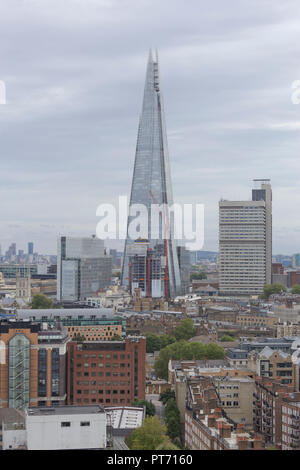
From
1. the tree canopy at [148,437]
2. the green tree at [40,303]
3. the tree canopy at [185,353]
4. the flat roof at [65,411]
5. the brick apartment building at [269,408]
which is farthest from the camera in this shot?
the green tree at [40,303]

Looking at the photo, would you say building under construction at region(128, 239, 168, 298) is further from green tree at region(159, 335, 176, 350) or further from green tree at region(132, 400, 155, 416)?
green tree at region(132, 400, 155, 416)

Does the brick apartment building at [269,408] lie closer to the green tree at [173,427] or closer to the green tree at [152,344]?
the green tree at [173,427]

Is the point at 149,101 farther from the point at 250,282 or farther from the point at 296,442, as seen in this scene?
the point at 296,442

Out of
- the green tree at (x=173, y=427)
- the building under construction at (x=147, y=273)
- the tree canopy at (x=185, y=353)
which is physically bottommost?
the green tree at (x=173, y=427)

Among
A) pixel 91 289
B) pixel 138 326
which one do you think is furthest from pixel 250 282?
pixel 138 326

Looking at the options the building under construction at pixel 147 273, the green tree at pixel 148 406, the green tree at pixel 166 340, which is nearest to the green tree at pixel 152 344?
the green tree at pixel 166 340

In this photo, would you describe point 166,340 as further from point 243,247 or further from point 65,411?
point 243,247
